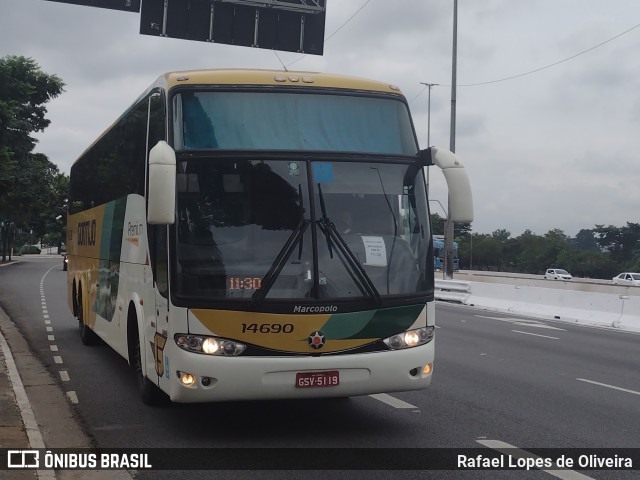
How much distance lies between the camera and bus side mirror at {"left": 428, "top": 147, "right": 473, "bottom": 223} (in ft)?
25.0

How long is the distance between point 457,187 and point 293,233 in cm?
161

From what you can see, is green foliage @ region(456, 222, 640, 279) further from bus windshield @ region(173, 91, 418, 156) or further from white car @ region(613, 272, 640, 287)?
bus windshield @ region(173, 91, 418, 156)

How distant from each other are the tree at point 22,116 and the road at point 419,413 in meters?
33.4

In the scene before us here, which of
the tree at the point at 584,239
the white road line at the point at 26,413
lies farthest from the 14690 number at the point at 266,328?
the tree at the point at 584,239

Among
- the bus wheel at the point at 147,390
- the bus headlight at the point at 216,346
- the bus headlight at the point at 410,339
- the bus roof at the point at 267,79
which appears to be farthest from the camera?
the bus wheel at the point at 147,390

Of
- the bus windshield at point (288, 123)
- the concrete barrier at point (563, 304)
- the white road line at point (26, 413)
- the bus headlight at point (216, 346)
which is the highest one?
the bus windshield at point (288, 123)

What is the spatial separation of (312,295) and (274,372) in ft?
2.40

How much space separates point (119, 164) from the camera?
421 inches

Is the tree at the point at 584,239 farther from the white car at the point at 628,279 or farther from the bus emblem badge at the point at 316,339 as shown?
the bus emblem badge at the point at 316,339

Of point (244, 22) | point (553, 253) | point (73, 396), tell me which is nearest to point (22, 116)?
point (244, 22)

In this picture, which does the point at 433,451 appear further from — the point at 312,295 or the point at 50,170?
the point at 50,170

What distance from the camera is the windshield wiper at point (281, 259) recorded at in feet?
23.1

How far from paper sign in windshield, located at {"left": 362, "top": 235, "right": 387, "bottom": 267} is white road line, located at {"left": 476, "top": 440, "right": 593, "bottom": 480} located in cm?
181

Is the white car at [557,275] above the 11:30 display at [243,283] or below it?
below
